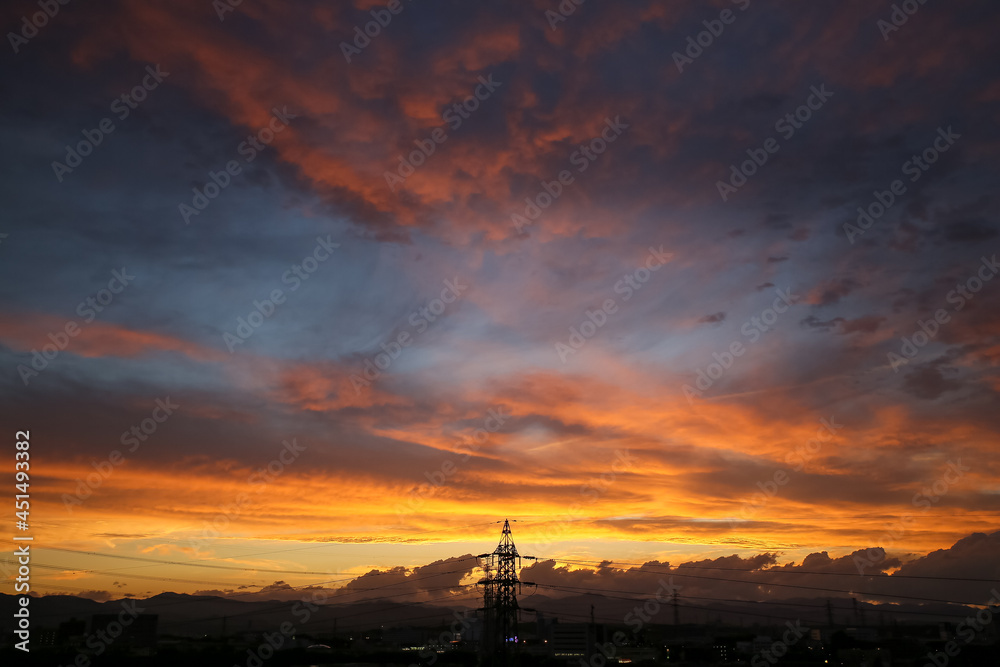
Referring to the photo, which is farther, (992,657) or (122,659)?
(992,657)

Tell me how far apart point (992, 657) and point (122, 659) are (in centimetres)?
20670

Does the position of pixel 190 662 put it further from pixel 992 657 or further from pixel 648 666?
pixel 992 657

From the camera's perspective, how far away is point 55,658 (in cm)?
14875

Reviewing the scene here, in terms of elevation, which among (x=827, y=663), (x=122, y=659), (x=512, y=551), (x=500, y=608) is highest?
(x=512, y=551)

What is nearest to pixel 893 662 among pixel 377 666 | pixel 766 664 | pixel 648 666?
pixel 766 664

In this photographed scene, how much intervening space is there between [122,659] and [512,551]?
387 feet

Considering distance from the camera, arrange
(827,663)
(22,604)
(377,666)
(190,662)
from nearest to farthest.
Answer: (22,604) → (377,666) → (190,662) → (827,663)

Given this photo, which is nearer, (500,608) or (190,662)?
(500,608)

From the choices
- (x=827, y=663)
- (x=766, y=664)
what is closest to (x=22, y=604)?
(x=766, y=664)

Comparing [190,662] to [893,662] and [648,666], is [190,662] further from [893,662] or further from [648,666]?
[893,662]

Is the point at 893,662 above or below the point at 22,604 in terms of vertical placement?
below

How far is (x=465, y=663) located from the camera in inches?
5782

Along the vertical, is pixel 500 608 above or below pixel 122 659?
above

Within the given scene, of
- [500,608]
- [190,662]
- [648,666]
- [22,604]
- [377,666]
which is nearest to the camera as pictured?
[22,604]
